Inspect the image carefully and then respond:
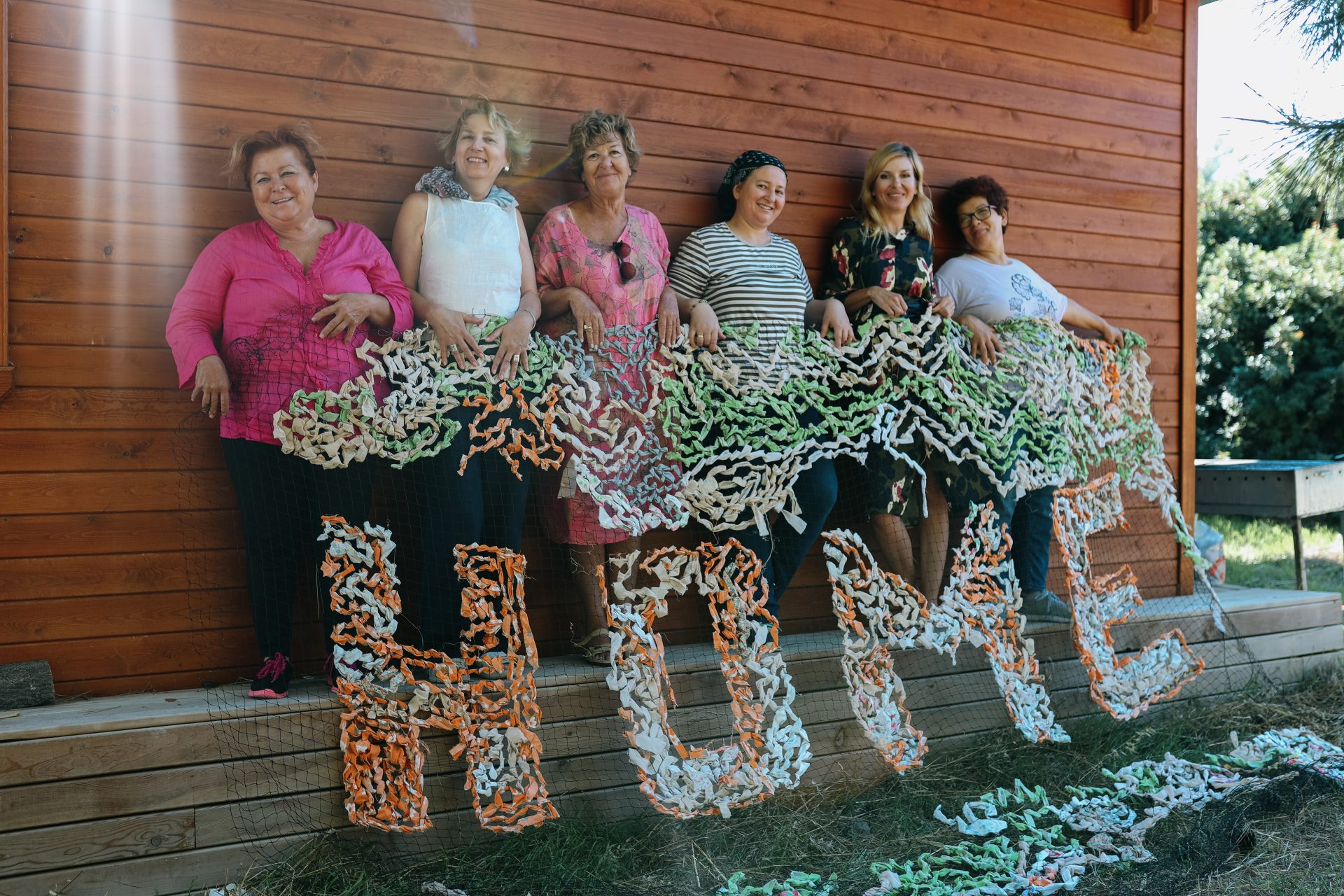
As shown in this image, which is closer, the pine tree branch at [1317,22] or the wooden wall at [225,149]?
the wooden wall at [225,149]

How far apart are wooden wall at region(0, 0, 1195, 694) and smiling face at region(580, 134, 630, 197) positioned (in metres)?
0.25

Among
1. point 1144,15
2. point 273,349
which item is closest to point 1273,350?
point 1144,15

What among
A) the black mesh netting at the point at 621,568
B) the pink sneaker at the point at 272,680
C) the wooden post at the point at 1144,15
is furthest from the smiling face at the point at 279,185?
the wooden post at the point at 1144,15

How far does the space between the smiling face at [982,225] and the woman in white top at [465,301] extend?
66.6 inches

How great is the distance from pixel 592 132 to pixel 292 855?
203 centimetres

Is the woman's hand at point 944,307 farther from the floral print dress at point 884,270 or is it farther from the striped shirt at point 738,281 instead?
the striped shirt at point 738,281

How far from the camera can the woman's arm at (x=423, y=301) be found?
256 centimetres

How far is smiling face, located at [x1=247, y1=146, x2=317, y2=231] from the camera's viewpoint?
8.28 feet

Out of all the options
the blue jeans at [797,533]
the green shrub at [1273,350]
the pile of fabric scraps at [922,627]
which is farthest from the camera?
the green shrub at [1273,350]

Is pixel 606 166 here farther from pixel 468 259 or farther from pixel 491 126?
pixel 468 259

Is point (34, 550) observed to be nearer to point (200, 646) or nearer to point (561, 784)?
point (200, 646)

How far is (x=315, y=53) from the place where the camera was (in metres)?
2.81

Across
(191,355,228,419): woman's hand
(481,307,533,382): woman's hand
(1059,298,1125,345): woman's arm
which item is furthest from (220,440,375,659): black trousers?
(1059,298,1125,345): woman's arm

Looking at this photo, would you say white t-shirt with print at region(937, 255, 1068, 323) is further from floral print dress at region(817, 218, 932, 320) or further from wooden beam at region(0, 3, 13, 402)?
wooden beam at region(0, 3, 13, 402)
